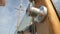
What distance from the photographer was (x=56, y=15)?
0.29 m

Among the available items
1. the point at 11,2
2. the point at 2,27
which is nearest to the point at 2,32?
the point at 2,27

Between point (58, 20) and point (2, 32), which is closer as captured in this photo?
point (58, 20)

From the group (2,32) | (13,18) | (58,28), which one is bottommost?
(2,32)

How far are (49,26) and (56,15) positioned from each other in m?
0.03

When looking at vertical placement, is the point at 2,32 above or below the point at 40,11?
below

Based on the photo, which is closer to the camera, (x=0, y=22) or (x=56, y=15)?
(x=56, y=15)

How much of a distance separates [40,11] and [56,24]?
47 millimetres

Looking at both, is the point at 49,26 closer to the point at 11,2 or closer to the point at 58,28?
the point at 58,28

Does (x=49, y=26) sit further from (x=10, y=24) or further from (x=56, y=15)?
(x=10, y=24)

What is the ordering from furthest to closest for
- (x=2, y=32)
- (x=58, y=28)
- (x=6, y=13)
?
(x=6, y=13) < (x=2, y=32) < (x=58, y=28)

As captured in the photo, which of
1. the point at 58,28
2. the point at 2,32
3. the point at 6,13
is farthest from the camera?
the point at 6,13

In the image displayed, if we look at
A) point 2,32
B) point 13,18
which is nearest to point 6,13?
point 13,18

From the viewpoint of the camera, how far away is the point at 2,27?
1227 millimetres

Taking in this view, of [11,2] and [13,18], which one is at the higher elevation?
[11,2]
